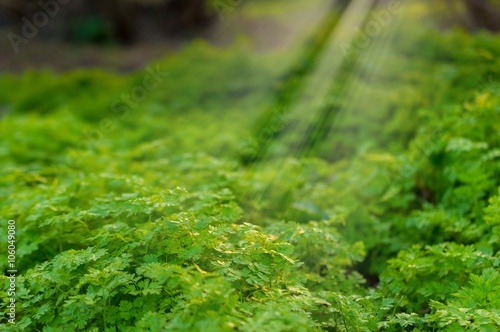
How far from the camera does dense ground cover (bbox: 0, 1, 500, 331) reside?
2.30 metres

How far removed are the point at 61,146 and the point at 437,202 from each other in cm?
398

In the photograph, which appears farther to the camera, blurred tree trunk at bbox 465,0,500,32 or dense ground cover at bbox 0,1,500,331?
blurred tree trunk at bbox 465,0,500,32

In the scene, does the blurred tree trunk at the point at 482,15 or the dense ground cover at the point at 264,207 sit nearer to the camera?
the dense ground cover at the point at 264,207

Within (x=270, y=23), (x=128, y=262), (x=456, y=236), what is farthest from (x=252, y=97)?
(x=270, y=23)

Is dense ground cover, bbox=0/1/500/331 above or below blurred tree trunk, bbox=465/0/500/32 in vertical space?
below

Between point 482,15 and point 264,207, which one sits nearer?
point 264,207

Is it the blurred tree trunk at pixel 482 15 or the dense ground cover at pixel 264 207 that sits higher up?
the blurred tree trunk at pixel 482 15

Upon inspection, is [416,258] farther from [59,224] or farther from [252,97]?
[252,97]

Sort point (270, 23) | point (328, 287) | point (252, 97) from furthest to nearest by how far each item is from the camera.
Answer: point (270, 23)
point (252, 97)
point (328, 287)

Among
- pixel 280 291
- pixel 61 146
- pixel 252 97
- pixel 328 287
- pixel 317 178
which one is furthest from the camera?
pixel 252 97

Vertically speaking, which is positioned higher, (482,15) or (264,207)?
(482,15)

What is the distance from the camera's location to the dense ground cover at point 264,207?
230 centimetres

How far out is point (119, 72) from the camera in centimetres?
1032

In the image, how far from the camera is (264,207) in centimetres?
373
